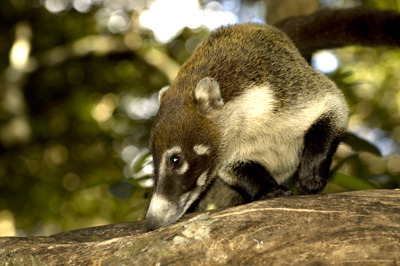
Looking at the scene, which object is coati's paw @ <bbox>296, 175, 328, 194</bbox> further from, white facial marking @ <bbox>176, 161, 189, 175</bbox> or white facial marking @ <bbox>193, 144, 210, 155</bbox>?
white facial marking @ <bbox>176, 161, 189, 175</bbox>

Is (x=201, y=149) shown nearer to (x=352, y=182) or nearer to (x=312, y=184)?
(x=312, y=184)

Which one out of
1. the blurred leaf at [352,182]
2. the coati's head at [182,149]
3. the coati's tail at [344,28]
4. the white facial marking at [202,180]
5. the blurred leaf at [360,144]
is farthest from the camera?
the coati's tail at [344,28]

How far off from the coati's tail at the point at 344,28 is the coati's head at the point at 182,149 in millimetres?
1915

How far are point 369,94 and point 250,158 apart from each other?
6842 millimetres

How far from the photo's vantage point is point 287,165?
3.34 meters

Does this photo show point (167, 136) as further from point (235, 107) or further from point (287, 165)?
point (287, 165)

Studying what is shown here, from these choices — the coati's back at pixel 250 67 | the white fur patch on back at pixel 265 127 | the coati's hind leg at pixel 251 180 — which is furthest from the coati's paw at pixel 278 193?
the coati's back at pixel 250 67

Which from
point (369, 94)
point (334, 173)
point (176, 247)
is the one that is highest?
point (176, 247)

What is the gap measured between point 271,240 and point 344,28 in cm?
305

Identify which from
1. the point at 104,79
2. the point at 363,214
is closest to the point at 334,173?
the point at 363,214

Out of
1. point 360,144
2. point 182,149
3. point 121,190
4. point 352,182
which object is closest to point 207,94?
point 182,149

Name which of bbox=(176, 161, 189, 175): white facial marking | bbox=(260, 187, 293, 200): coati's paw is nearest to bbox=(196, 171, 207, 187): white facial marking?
bbox=(176, 161, 189, 175): white facial marking

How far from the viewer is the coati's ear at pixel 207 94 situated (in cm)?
292

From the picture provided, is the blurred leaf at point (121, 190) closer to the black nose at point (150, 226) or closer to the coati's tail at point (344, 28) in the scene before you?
the black nose at point (150, 226)
